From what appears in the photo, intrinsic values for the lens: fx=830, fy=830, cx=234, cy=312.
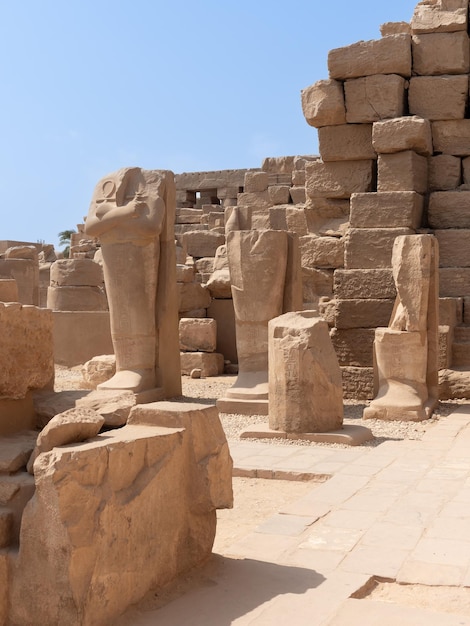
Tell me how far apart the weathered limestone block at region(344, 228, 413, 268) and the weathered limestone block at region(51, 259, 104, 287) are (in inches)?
239

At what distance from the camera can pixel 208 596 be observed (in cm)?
318

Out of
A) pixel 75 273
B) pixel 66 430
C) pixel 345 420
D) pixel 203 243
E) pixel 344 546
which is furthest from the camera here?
pixel 203 243

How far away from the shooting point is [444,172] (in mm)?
10055

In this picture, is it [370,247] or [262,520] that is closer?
[262,520]

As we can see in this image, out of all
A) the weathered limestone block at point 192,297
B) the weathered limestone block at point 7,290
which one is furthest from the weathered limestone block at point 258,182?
the weathered limestone block at point 7,290

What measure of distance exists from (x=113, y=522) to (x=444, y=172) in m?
8.07

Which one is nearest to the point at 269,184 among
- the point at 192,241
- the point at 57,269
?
the point at 192,241

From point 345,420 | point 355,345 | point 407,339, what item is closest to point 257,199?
point 355,345

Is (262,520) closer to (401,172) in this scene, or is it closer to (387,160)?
(401,172)

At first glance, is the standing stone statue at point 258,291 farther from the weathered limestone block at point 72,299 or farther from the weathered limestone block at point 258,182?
the weathered limestone block at point 258,182

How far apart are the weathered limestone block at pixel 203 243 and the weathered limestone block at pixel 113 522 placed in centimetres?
1280

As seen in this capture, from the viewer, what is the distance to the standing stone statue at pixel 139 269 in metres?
8.52

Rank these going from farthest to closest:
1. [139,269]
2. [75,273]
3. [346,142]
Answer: [75,273] → [346,142] → [139,269]

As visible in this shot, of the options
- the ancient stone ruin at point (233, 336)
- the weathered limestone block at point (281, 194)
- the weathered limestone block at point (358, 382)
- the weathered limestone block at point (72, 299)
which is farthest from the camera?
the weathered limestone block at point (281, 194)
